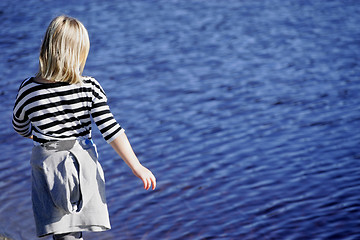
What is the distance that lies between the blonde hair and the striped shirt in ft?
0.16

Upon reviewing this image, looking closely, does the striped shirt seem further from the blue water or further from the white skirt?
the blue water

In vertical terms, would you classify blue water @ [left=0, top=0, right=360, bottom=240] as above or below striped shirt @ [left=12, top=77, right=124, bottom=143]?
below

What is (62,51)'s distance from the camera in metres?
2.97

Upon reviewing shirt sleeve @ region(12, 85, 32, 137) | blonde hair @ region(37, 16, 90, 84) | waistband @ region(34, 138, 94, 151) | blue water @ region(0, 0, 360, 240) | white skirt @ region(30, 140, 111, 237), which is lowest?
blue water @ region(0, 0, 360, 240)

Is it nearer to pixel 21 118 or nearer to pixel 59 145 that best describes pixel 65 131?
pixel 59 145

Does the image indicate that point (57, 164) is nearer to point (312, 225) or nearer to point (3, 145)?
point (312, 225)

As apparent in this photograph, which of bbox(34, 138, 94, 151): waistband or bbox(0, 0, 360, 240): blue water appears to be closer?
bbox(34, 138, 94, 151): waistband

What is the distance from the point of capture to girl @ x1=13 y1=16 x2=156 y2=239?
297cm

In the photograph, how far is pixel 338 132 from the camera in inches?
283

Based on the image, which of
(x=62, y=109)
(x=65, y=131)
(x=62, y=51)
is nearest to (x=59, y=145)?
(x=65, y=131)

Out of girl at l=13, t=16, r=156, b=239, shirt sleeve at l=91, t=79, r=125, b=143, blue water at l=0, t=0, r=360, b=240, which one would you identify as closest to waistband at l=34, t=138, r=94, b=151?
girl at l=13, t=16, r=156, b=239

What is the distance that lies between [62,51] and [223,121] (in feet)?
16.0

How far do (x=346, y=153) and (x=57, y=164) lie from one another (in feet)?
14.3

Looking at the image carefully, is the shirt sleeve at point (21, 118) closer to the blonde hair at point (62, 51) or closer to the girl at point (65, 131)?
the girl at point (65, 131)
